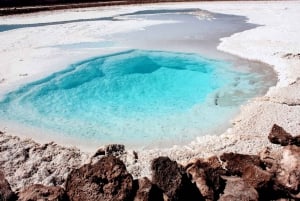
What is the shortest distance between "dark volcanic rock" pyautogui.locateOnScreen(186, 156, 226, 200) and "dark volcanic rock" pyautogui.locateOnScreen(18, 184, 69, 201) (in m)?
1.75

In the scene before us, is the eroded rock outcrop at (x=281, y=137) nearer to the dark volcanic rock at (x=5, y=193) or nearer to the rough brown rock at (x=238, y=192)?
the rough brown rock at (x=238, y=192)

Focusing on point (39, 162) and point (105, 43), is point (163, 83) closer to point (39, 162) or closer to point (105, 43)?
point (105, 43)

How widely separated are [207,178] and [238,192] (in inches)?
18.6

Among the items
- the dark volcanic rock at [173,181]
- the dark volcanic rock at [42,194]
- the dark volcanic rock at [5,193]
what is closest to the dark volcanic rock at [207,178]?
the dark volcanic rock at [173,181]

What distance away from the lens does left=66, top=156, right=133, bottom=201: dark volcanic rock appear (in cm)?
457

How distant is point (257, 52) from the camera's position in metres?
13.0

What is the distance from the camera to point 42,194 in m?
4.56

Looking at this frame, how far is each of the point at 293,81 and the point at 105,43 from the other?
8.36 metres

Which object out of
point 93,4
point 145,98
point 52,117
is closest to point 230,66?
point 145,98

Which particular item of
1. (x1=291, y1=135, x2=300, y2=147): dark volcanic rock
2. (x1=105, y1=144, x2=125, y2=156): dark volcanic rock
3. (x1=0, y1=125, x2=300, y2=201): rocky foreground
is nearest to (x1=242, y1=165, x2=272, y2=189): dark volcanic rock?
(x1=0, y1=125, x2=300, y2=201): rocky foreground

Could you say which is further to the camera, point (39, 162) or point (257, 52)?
point (257, 52)

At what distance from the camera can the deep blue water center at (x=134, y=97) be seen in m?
8.21

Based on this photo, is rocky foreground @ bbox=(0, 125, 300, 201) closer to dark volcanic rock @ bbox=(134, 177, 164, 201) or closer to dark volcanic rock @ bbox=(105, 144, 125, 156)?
dark volcanic rock @ bbox=(134, 177, 164, 201)

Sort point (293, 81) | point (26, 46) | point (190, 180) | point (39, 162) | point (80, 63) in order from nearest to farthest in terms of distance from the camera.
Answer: point (190, 180) → point (39, 162) → point (293, 81) → point (80, 63) → point (26, 46)
